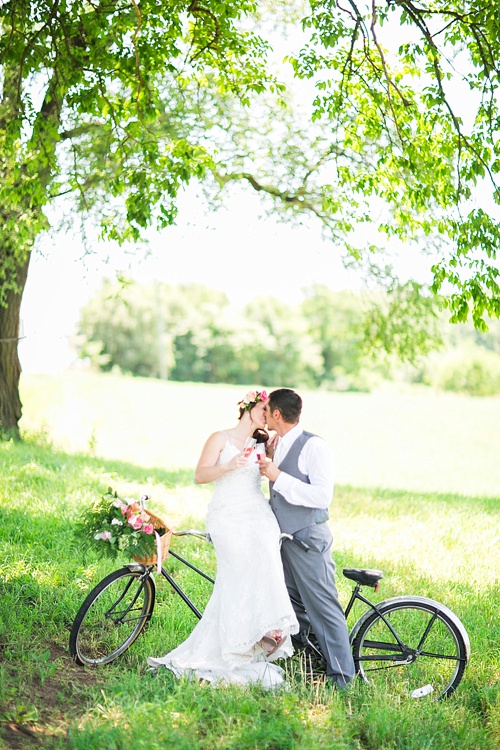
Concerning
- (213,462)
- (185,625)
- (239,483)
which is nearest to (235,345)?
(185,625)

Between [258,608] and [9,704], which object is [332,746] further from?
[9,704]

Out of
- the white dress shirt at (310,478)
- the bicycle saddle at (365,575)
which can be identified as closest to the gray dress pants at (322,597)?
the bicycle saddle at (365,575)

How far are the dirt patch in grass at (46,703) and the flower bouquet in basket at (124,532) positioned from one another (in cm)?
94

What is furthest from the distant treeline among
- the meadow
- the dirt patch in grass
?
the dirt patch in grass

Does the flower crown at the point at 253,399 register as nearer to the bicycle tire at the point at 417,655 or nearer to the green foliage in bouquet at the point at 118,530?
the green foliage in bouquet at the point at 118,530

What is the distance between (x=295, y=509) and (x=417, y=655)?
54.6 inches

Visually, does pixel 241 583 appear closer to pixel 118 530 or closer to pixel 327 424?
pixel 118 530

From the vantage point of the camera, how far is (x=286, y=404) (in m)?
5.50

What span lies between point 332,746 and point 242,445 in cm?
211

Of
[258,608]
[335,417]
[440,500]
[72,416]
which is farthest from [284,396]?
[335,417]

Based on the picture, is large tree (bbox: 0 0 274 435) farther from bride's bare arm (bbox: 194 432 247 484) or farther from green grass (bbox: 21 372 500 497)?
green grass (bbox: 21 372 500 497)

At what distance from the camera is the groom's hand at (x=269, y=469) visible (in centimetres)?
546

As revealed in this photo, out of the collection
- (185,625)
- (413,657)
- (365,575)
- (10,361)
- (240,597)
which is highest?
(10,361)

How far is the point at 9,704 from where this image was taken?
5078 mm
